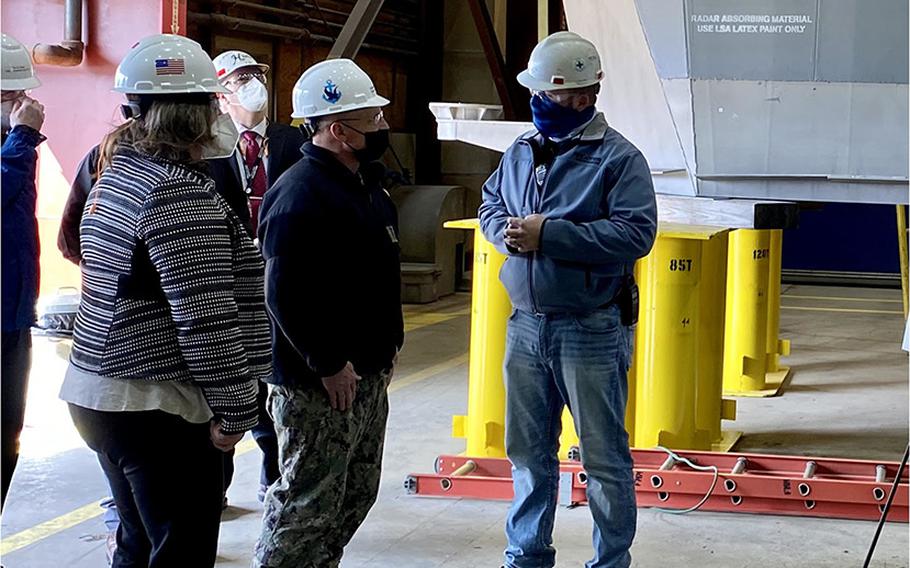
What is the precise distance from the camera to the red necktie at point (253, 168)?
17.0 feet

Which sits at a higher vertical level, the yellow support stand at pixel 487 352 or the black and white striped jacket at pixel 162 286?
the black and white striped jacket at pixel 162 286

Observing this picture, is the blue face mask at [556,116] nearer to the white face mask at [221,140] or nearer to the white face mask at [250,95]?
the white face mask at [221,140]

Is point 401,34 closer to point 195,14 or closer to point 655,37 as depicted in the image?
point 195,14

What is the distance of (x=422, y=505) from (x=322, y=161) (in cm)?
243

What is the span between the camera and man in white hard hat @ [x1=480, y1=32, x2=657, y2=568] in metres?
3.96

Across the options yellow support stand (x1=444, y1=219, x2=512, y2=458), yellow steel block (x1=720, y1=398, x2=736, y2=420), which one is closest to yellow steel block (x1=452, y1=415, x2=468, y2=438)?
yellow support stand (x1=444, y1=219, x2=512, y2=458)

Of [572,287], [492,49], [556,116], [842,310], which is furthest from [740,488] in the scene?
[492,49]

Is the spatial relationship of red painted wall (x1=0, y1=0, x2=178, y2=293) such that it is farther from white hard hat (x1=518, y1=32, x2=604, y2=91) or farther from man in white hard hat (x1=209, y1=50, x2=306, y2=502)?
white hard hat (x1=518, y1=32, x2=604, y2=91)

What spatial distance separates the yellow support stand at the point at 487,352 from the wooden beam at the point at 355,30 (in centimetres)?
453

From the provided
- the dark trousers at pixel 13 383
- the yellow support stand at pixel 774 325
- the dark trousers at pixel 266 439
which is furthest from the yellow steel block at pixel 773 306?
the dark trousers at pixel 13 383

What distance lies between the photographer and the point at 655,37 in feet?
19.1

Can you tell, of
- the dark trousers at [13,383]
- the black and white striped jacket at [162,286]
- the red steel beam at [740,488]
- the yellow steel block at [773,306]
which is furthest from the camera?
the yellow steel block at [773,306]

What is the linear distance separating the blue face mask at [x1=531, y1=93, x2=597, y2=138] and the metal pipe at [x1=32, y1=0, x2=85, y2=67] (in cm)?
512

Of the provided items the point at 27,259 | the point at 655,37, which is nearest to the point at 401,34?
the point at 655,37
